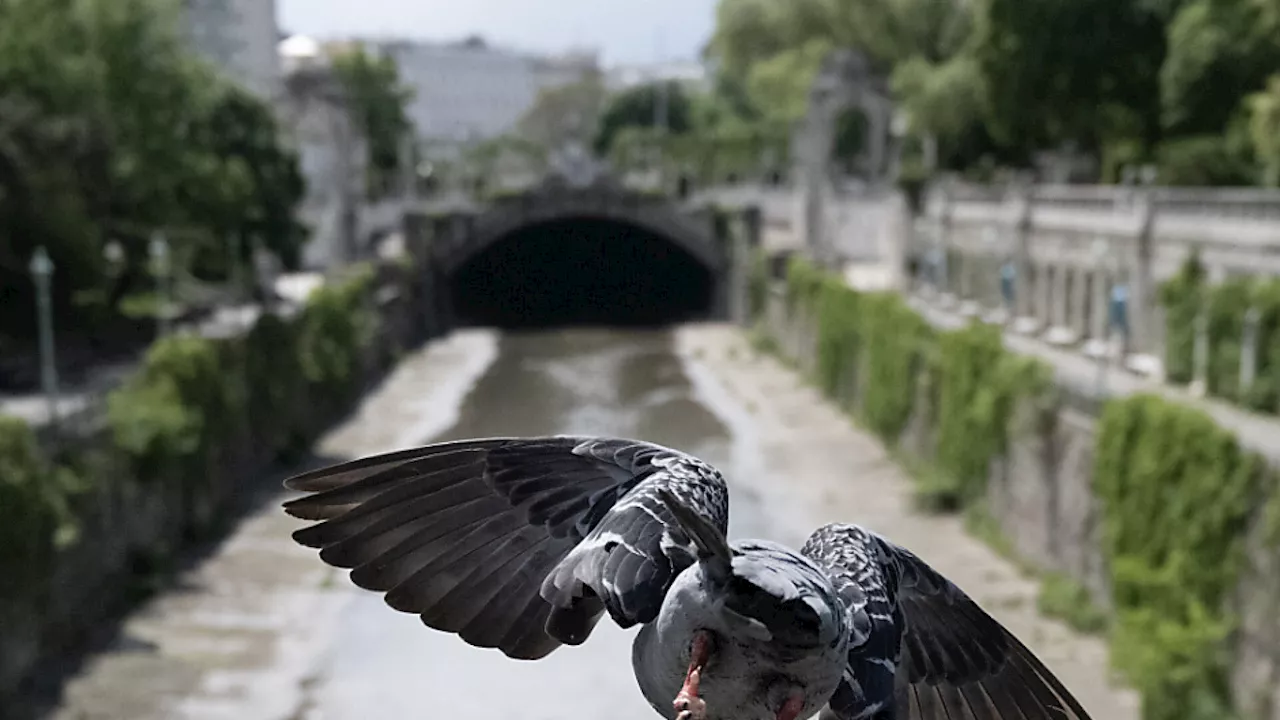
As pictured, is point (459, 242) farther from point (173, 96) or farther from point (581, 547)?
point (581, 547)

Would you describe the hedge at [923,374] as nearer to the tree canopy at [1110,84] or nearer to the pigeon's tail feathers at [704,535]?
the tree canopy at [1110,84]

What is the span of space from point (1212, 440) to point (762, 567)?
50.0ft

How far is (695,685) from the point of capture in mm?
2480

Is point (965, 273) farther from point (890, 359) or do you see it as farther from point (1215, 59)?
point (890, 359)

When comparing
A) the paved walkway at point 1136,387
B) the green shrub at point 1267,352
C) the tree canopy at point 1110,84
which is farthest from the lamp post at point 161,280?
the tree canopy at point 1110,84

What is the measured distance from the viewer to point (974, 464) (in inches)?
1052

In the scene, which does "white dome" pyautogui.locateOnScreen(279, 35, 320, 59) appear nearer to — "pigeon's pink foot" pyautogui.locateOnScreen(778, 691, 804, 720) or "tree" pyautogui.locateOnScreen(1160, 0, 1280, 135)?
"tree" pyautogui.locateOnScreen(1160, 0, 1280, 135)

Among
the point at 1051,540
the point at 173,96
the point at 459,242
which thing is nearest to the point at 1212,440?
the point at 1051,540

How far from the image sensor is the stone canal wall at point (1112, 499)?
15.7 m

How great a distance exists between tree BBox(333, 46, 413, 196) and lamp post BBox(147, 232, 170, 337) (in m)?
36.8

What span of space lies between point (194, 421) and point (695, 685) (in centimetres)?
2376

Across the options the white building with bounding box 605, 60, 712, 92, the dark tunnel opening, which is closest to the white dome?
the dark tunnel opening

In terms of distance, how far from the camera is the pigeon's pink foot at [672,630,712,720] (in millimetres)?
2453

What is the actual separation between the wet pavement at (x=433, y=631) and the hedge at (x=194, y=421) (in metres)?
1.29
